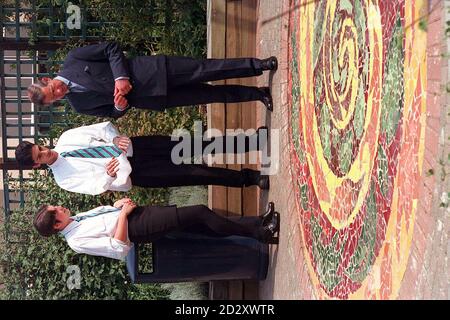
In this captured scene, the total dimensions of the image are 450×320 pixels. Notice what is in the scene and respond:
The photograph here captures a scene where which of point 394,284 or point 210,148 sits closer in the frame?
point 394,284

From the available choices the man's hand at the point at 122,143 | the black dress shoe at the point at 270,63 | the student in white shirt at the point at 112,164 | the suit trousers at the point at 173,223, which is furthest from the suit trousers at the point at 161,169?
the black dress shoe at the point at 270,63

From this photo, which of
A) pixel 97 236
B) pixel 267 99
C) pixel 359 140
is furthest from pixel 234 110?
pixel 359 140

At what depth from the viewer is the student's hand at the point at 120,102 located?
5332 millimetres

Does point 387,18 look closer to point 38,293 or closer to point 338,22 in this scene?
point 338,22

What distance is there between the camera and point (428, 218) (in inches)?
128

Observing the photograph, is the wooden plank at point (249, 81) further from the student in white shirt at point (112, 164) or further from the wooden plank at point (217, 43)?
the student in white shirt at point (112, 164)

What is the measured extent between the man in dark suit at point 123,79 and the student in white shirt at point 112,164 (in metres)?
0.23

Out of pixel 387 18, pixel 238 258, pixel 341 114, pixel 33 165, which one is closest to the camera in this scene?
pixel 387 18

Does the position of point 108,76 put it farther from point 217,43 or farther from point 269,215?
point 217,43

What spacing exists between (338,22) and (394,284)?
1.74 m

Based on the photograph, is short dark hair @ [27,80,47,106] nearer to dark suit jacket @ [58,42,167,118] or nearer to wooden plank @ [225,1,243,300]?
dark suit jacket @ [58,42,167,118]

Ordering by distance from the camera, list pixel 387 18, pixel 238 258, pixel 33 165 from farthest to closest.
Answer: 1. pixel 238 258
2. pixel 33 165
3. pixel 387 18

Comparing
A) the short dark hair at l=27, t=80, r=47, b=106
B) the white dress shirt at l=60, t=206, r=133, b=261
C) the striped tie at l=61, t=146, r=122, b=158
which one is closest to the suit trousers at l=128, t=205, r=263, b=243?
the white dress shirt at l=60, t=206, r=133, b=261

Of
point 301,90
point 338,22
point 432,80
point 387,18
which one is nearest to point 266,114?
point 301,90
